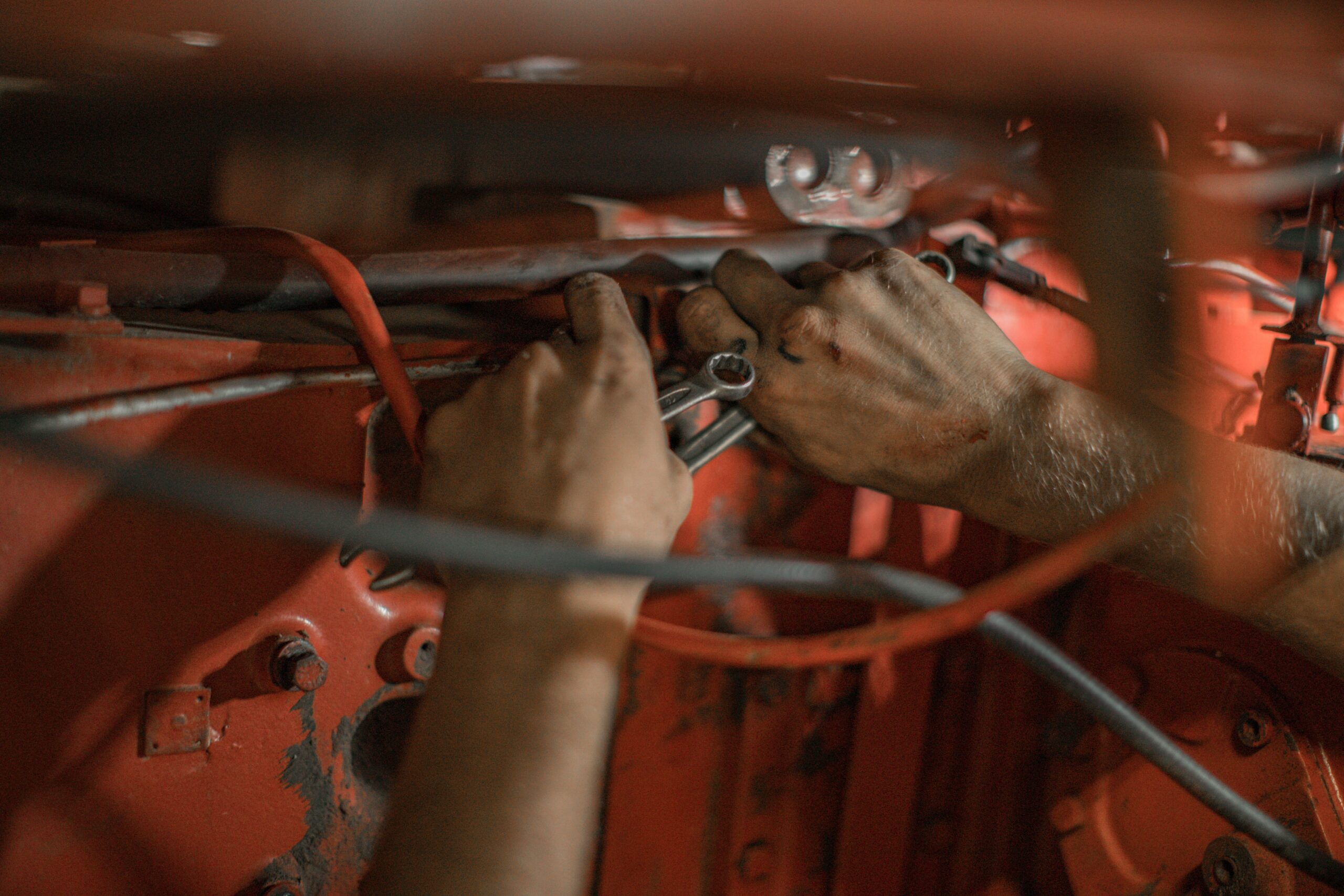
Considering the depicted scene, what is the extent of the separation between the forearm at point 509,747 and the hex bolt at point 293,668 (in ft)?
0.52

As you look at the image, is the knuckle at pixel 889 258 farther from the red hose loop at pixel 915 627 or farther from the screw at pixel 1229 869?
the screw at pixel 1229 869

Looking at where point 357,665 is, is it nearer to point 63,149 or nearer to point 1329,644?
point 63,149

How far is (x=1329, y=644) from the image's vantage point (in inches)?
30.8

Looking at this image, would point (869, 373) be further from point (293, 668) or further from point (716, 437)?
point (293, 668)

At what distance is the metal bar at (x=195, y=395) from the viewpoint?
1.81 ft

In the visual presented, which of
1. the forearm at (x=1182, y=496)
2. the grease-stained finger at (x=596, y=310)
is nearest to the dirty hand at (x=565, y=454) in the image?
the grease-stained finger at (x=596, y=310)

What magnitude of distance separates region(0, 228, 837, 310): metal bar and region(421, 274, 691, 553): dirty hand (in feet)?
0.55

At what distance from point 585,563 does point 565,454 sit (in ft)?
0.31

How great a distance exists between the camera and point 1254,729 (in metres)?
0.94

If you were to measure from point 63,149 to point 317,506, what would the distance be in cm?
73

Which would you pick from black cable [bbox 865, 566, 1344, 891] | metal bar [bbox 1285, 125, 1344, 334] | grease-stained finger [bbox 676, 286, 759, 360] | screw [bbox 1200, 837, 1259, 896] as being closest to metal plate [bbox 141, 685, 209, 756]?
grease-stained finger [bbox 676, 286, 759, 360]

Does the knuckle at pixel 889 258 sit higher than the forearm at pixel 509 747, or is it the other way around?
the knuckle at pixel 889 258

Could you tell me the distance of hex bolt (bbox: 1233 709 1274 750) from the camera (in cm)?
94

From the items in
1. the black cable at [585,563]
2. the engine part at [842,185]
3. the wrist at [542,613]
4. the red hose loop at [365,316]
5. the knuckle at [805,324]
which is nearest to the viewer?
the black cable at [585,563]
